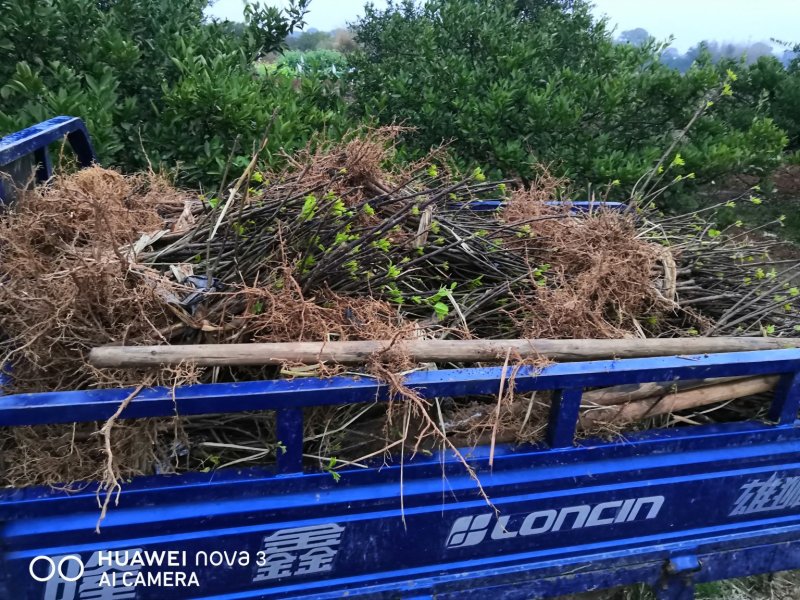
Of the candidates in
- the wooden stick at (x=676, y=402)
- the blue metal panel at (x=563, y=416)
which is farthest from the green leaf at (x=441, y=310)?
the wooden stick at (x=676, y=402)

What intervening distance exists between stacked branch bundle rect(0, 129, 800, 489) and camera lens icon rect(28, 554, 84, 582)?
218 millimetres

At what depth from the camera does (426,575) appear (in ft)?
6.75

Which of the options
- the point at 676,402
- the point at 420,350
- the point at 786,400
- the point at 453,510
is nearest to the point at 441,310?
the point at 420,350

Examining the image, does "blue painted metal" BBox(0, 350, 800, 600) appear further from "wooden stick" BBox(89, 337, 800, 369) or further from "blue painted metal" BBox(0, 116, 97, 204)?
"blue painted metal" BBox(0, 116, 97, 204)

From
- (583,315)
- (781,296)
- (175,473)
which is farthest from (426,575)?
(781,296)

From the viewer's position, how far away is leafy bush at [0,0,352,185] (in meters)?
4.10

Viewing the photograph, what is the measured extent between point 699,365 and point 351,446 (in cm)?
124

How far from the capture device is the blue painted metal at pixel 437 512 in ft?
5.75

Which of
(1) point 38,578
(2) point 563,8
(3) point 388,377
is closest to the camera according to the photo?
(1) point 38,578

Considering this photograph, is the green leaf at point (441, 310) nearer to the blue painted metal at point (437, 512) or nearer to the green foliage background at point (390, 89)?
the blue painted metal at point (437, 512)

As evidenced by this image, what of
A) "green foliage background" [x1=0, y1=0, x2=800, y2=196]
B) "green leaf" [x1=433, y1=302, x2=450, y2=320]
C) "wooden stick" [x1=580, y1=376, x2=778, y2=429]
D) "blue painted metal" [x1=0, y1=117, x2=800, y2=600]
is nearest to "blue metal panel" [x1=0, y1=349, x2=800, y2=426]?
"blue painted metal" [x1=0, y1=117, x2=800, y2=600]

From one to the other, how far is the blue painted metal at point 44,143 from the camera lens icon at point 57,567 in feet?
4.54

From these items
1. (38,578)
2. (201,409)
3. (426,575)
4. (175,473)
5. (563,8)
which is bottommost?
(426,575)

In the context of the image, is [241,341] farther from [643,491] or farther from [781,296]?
[781,296]
